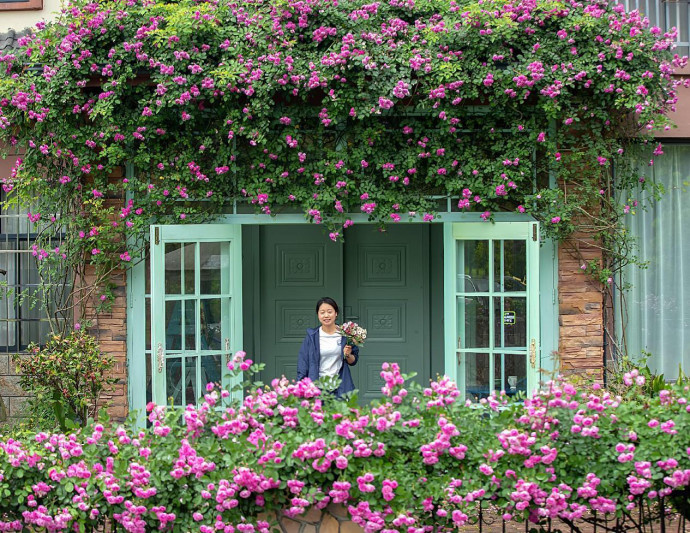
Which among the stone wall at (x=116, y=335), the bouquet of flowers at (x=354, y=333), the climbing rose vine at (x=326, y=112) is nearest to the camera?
the bouquet of flowers at (x=354, y=333)

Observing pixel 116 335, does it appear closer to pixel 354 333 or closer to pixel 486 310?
pixel 354 333

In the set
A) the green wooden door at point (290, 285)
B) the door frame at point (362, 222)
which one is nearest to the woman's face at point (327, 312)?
the door frame at point (362, 222)

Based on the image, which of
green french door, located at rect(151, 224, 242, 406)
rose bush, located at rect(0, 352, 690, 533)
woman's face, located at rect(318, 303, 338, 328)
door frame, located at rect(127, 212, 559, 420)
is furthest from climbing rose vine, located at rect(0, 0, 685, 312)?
rose bush, located at rect(0, 352, 690, 533)

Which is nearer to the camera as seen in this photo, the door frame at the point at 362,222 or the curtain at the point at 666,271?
the door frame at the point at 362,222

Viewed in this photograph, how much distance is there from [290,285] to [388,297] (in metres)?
1.07

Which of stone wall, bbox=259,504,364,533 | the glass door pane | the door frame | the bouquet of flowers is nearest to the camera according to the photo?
stone wall, bbox=259,504,364,533

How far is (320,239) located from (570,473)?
583 cm

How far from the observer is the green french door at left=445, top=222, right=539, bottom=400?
7176 mm

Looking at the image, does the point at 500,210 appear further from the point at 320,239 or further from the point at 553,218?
the point at 320,239

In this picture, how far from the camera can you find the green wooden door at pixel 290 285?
923 cm

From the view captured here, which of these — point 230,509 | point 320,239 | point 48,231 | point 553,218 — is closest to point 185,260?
point 48,231

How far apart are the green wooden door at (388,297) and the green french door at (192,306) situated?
2.14 metres

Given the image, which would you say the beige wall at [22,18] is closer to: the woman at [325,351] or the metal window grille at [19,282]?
the metal window grille at [19,282]

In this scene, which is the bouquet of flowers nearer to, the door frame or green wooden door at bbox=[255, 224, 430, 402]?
the door frame
